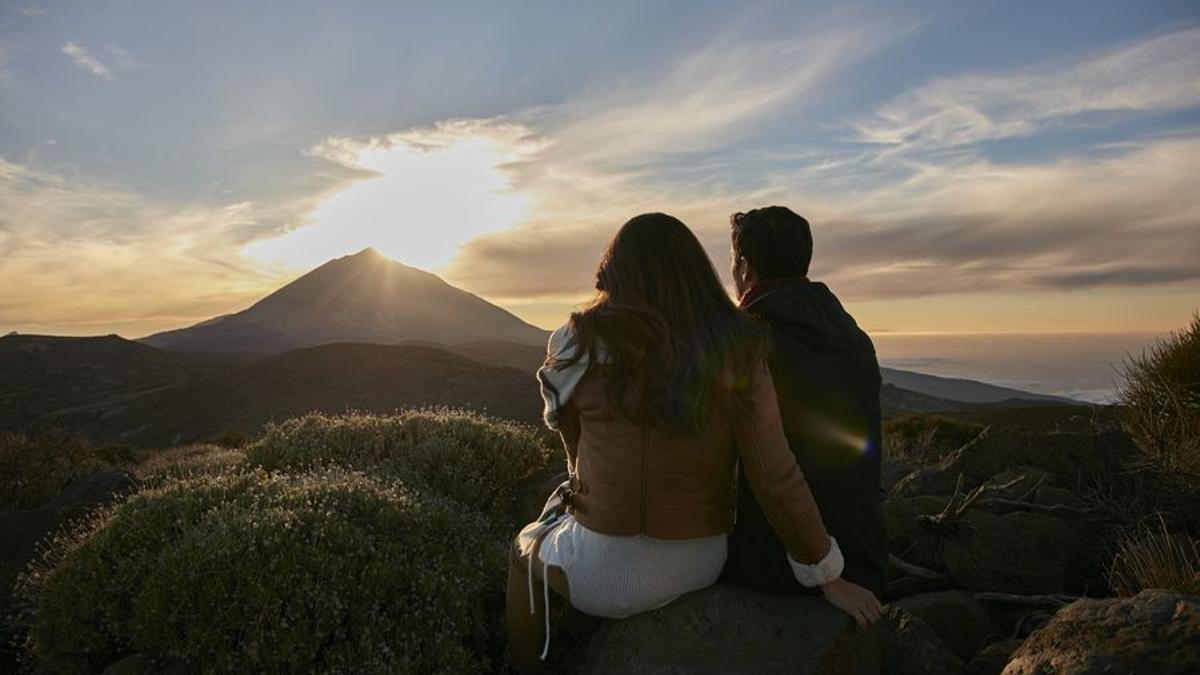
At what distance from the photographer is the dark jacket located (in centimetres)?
342

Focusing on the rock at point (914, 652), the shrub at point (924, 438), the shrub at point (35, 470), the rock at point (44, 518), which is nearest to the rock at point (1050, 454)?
the shrub at point (924, 438)

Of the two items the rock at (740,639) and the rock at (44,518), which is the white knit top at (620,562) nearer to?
the rock at (740,639)

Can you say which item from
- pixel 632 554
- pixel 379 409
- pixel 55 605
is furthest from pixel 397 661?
pixel 379 409

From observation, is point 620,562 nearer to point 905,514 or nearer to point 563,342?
point 563,342

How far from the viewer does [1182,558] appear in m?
4.43

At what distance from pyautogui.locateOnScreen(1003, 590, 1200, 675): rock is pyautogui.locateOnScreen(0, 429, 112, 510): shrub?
12.7 meters

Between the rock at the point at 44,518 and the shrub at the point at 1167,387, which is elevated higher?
the shrub at the point at 1167,387

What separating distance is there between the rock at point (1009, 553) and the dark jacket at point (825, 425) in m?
1.87

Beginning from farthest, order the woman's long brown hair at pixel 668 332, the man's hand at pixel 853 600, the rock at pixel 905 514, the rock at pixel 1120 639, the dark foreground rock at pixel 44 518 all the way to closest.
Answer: the dark foreground rock at pixel 44 518 → the rock at pixel 905 514 → the man's hand at pixel 853 600 → the woman's long brown hair at pixel 668 332 → the rock at pixel 1120 639

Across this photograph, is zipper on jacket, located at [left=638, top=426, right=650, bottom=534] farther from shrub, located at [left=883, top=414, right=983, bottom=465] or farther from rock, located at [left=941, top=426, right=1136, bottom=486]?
shrub, located at [left=883, top=414, right=983, bottom=465]

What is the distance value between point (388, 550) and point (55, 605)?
242 cm

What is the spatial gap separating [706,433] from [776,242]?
3.15 feet

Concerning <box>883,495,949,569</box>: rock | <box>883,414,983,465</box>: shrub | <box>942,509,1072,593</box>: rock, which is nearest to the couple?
<box>942,509,1072,593</box>: rock

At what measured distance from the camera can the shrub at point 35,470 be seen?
11992 mm
